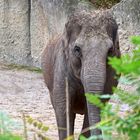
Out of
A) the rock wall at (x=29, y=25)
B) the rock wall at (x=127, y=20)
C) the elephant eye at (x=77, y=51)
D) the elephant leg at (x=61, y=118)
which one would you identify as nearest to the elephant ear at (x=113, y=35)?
the elephant eye at (x=77, y=51)

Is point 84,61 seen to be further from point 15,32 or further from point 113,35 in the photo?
point 15,32

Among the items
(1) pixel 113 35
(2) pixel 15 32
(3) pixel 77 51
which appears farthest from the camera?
(2) pixel 15 32

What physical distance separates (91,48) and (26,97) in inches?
265

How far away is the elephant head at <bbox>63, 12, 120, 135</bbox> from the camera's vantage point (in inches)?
294

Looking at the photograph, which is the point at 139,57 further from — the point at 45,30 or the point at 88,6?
the point at 45,30

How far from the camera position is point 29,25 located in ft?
57.9

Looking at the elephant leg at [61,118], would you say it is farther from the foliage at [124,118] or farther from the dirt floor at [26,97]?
the foliage at [124,118]

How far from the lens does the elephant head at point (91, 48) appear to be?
747 centimetres

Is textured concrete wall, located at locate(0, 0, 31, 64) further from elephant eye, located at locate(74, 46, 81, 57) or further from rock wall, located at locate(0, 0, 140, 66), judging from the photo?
elephant eye, located at locate(74, 46, 81, 57)

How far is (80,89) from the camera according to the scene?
27.3 ft

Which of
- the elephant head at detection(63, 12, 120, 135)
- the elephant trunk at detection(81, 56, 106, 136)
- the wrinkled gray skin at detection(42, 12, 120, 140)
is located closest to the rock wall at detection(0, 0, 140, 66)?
the wrinkled gray skin at detection(42, 12, 120, 140)

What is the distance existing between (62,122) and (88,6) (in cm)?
756

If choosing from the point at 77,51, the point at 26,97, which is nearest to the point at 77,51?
the point at 77,51

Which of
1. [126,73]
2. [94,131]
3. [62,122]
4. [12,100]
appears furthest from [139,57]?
[12,100]
